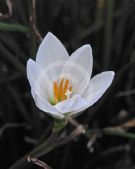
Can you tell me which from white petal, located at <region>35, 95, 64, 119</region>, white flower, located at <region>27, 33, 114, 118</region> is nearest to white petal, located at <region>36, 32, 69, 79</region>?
white flower, located at <region>27, 33, 114, 118</region>

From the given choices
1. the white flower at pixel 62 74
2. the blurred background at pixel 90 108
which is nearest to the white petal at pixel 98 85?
the white flower at pixel 62 74

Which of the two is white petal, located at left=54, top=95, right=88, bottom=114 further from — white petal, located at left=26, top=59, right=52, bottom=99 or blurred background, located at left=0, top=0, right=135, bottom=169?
blurred background, located at left=0, top=0, right=135, bottom=169

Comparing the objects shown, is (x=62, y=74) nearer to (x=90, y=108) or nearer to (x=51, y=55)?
(x=51, y=55)

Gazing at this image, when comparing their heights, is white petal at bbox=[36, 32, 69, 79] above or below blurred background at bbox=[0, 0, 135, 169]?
above

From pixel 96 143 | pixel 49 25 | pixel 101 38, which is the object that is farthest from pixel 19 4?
pixel 96 143

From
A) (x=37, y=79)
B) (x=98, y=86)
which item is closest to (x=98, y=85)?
(x=98, y=86)

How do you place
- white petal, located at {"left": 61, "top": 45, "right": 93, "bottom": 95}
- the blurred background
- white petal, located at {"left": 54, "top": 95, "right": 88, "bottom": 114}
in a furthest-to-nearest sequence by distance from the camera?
the blurred background, white petal, located at {"left": 61, "top": 45, "right": 93, "bottom": 95}, white petal, located at {"left": 54, "top": 95, "right": 88, "bottom": 114}

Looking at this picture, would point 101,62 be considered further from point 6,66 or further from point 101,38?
point 6,66

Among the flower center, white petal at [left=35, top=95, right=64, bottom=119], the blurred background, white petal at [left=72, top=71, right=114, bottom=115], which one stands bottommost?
the blurred background
